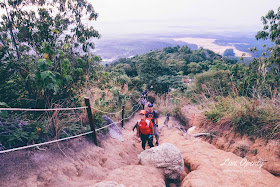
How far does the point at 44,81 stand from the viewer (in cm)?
329

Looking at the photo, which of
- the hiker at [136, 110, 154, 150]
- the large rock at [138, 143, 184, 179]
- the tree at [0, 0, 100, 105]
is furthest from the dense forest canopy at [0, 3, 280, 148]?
the large rock at [138, 143, 184, 179]

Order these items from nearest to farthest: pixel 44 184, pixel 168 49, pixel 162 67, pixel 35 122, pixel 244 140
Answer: pixel 44 184, pixel 35 122, pixel 244 140, pixel 162 67, pixel 168 49

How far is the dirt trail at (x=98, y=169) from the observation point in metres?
Answer: 2.84

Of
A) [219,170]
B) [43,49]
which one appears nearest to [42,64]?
[43,49]

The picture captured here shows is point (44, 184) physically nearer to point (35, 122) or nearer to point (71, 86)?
point (35, 122)

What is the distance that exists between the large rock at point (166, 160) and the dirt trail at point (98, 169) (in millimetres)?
197

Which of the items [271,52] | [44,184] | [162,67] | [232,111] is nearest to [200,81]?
[162,67]

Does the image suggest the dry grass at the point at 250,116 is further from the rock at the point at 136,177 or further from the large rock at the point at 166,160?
the rock at the point at 136,177

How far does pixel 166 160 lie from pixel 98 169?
5.18 feet

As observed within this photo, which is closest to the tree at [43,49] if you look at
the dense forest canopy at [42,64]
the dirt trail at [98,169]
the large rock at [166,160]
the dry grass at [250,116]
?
the dense forest canopy at [42,64]

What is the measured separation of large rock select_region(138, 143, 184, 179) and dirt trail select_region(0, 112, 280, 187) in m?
0.20

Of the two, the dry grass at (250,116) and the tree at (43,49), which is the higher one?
the tree at (43,49)

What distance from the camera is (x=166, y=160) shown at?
4.11 metres

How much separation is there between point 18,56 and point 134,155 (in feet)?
13.6
